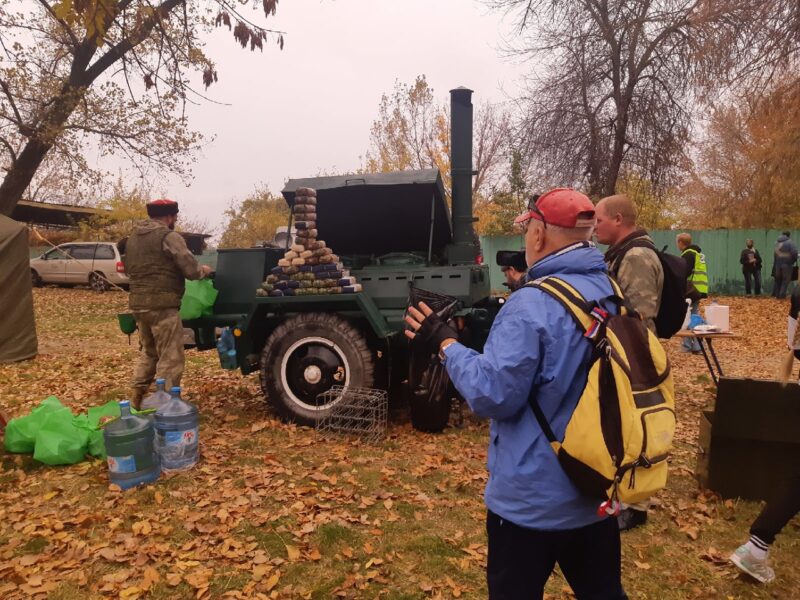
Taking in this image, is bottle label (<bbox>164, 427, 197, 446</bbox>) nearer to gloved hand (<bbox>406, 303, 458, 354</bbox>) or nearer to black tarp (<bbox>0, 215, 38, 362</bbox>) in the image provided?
gloved hand (<bbox>406, 303, 458, 354</bbox>)

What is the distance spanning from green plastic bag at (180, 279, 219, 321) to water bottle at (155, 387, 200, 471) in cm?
Result: 153

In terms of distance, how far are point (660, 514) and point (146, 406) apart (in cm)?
419

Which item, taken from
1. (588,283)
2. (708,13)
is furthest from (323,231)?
(708,13)

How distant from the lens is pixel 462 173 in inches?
266

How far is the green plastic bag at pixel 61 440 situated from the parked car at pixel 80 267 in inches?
718

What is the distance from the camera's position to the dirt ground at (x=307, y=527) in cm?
318

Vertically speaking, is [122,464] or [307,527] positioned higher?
[122,464]

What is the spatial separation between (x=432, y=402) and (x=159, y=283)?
294cm

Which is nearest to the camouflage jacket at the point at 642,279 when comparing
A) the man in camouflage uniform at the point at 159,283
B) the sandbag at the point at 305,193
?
the sandbag at the point at 305,193

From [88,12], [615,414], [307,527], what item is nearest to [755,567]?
[615,414]

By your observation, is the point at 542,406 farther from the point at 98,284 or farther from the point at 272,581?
the point at 98,284

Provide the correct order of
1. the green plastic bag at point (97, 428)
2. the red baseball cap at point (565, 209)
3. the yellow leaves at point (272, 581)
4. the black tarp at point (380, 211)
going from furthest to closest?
1. the black tarp at point (380, 211)
2. the green plastic bag at point (97, 428)
3. the yellow leaves at point (272, 581)
4. the red baseball cap at point (565, 209)

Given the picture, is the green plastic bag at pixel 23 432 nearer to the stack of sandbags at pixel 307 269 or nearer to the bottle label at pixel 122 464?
the bottle label at pixel 122 464

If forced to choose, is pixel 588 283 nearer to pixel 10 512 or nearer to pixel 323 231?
pixel 10 512
